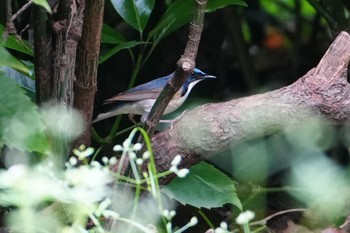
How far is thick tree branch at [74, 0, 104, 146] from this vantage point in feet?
5.76

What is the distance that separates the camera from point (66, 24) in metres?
1.74

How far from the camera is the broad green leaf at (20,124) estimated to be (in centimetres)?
131

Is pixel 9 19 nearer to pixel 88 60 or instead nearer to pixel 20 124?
pixel 88 60

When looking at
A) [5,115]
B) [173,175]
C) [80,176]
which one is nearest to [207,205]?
[173,175]

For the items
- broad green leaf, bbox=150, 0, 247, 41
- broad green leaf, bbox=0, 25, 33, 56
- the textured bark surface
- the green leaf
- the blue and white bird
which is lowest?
the green leaf

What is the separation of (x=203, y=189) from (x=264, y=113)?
246 mm

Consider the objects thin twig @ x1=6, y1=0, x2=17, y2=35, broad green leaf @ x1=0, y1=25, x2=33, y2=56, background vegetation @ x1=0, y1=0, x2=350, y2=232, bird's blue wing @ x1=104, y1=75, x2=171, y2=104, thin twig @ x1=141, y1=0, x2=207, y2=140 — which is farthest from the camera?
bird's blue wing @ x1=104, y1=75, x2=171, y2=104

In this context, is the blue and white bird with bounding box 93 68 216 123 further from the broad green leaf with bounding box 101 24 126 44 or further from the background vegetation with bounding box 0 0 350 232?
the broad green leaf with bounding box 101 24 126 44

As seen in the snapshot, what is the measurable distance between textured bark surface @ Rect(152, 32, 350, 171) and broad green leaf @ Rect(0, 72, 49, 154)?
0.62m

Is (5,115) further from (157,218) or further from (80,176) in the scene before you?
(157,218)

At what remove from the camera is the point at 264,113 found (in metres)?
1.88

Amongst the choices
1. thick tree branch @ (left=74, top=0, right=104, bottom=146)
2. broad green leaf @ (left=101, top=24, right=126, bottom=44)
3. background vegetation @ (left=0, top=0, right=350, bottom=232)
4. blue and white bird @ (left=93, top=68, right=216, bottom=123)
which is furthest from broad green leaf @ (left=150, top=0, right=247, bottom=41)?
thick tree branch @ (left=74, top=0, right=104, bottom=146)

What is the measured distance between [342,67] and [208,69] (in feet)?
4.55

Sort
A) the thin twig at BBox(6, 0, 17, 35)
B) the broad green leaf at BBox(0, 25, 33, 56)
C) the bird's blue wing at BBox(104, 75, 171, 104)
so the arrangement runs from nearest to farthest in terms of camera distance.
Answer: the thin twig at BBox(6, 0, 17, 35) → the broad green leaf at BBox(0, 25, 33, 56) → the bird's blue wing at BBox(104, 75, 171, 104)
